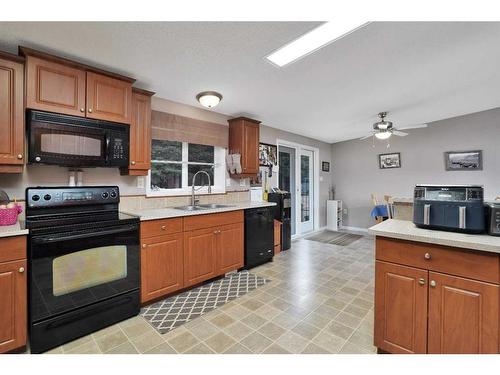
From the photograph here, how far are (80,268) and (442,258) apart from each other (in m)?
2.45

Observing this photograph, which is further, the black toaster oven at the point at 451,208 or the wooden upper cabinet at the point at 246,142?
the wooden upper cabinet at the point at 246,142

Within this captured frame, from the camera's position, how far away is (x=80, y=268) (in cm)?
185

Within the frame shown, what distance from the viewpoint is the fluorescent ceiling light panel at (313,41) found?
178cm

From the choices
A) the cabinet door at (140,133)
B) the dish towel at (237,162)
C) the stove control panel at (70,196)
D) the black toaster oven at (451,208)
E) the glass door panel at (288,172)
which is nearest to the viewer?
the black toaster oven at (451,208)

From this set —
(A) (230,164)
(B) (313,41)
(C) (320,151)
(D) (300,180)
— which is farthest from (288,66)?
(C) (320,151)

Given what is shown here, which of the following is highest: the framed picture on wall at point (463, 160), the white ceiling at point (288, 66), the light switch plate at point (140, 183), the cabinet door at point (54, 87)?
the white ceiling at point (288, 66)

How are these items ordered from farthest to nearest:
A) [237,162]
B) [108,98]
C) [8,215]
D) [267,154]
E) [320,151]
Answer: [320,151] → [267,154] → [237,162] → [108,98] → [8,215]

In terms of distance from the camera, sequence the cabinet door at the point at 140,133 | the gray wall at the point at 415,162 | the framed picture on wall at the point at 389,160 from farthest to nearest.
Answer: the framed picture on wall at the point at 389,160
the gray wall at the point at 415,162
the cabinet door at the point at 140,133

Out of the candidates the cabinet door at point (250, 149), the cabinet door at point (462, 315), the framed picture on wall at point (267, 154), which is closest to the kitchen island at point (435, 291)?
the cabinet door at point (462, 315)

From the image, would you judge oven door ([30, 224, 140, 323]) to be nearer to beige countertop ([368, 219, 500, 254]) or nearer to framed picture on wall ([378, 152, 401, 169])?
beige countertop ([368, 219, 500, 254])

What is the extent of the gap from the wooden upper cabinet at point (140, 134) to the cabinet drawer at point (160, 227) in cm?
59

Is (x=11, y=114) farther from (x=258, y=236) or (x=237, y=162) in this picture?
(x=258, y=236)

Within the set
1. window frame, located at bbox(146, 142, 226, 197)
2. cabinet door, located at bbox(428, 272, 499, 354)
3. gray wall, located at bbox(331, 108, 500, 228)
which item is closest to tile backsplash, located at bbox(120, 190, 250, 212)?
window frame, located at bbox(146, 142, 226, 197)

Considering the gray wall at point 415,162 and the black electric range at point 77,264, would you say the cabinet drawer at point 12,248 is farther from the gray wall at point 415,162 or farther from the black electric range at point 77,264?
the gray wall at point 415,162
